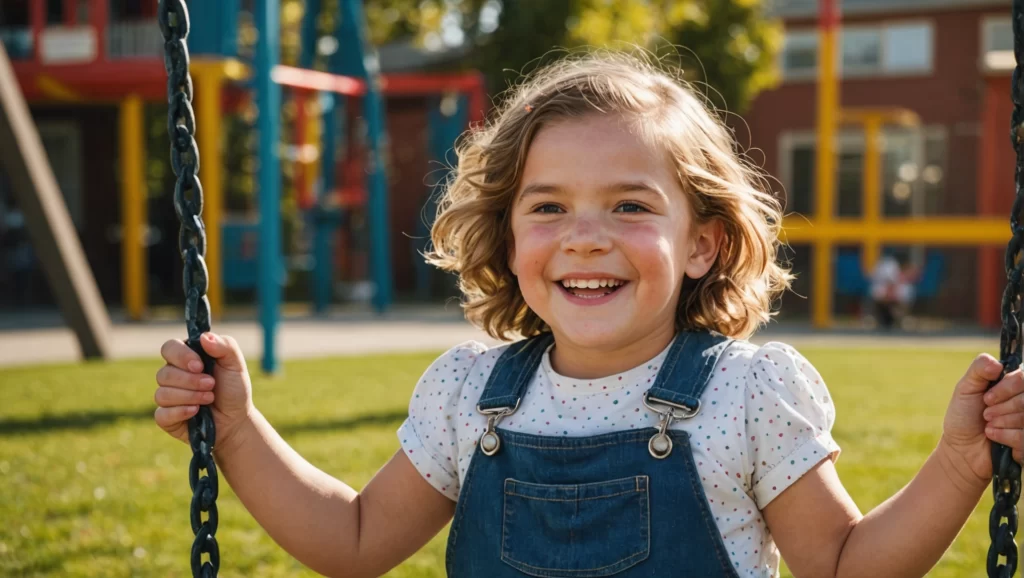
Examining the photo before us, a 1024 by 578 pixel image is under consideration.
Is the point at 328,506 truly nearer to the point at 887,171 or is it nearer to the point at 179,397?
the point at 179,397

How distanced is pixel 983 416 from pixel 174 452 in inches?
156

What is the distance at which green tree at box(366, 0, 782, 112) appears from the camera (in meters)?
18.0

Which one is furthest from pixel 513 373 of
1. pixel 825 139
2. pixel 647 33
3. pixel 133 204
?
pixel 647 33

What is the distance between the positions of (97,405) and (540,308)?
4.74 m

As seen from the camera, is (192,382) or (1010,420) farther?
(192,382)

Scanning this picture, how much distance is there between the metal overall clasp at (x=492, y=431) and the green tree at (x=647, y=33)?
15.5m

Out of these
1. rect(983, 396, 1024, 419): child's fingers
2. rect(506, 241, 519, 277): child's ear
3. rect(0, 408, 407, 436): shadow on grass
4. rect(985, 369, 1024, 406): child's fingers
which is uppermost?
rect(506, 241, 519, 277): child's ear

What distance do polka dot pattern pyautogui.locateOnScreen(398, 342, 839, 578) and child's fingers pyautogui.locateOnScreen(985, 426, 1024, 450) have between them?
0.31 meters

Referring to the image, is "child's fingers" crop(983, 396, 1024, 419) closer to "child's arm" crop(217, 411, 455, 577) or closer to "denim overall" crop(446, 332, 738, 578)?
"denim overall" crop(446, 332, 738, 578)

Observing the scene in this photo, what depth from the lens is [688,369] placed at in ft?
6.73

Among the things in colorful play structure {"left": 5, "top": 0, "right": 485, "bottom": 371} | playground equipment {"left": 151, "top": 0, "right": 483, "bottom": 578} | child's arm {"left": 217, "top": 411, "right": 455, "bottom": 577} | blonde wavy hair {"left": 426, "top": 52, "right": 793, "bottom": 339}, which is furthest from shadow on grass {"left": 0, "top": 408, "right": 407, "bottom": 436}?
colorful play structure {"left": 5, "top": 0, "right": 485, "bottom": 371}

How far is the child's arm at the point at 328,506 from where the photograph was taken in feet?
6.81

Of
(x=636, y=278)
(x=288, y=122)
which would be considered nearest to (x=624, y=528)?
(x=636, y=278)

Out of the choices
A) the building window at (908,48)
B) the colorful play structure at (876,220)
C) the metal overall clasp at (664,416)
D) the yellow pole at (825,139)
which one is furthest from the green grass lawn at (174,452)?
the building window at (908,48)
